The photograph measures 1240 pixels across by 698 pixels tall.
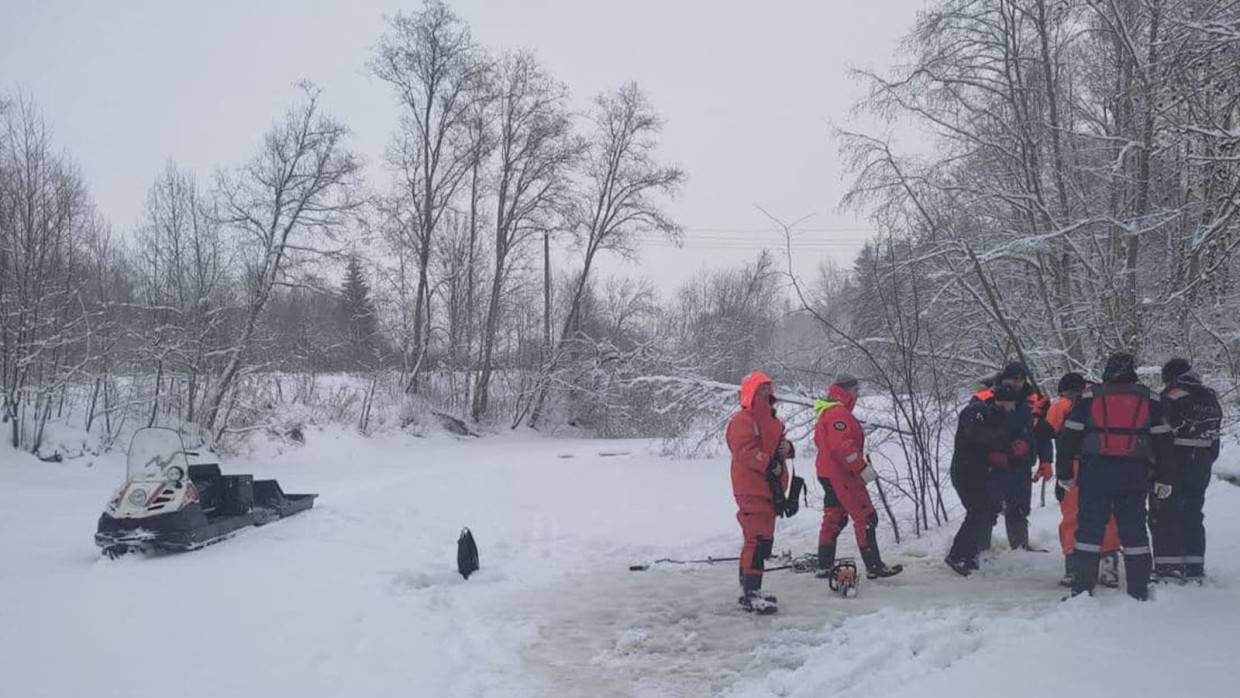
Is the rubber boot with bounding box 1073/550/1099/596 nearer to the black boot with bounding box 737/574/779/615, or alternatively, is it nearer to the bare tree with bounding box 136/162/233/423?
the black boot with bounding box 737/574/779/615

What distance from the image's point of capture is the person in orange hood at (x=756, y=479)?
643 centimetres

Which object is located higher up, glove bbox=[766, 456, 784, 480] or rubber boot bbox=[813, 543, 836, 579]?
glove bbox=[766, 456, 784, 480]

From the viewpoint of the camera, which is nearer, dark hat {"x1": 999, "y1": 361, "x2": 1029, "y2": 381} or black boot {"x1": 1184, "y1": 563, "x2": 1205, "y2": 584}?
black boot {"x1": 1184, "y1": 563, "x2": 1205, "y2": 584}

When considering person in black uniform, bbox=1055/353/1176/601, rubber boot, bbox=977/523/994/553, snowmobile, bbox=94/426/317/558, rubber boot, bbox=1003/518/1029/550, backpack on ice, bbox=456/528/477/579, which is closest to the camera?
person in black uniform, bbox=1055/353/1176/601

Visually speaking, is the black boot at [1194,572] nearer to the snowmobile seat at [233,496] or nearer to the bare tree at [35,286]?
the snowmobile seat at [233,496]

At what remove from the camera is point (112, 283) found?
21.6 metres

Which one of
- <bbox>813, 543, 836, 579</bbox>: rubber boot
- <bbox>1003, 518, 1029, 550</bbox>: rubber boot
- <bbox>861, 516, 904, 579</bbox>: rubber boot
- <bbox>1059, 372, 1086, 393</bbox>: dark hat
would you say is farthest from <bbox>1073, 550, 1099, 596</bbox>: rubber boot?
<bbox>1059, 372, 1086, 393</bbox>: dark hat

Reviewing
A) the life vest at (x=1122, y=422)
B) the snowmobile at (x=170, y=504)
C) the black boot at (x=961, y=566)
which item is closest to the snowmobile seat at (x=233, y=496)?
the snowmobile at (x=170, y=504)

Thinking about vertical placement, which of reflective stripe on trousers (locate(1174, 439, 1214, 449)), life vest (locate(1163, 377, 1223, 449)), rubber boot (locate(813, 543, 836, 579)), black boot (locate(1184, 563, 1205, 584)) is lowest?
rubber boot (locate(813, 543, 836, 579))

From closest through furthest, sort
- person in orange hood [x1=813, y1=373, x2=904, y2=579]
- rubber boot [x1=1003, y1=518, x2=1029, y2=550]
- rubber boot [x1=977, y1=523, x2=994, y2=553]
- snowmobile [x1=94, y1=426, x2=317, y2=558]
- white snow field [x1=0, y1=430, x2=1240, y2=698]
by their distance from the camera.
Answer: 1. white snow field [x1=0, y1=430, x2=1240, y2=698]
2. person in orange hood [x1=813, y1=373, x2=904, y2=579]
3. rubber boot [x1=977, y1=523, x2=994, y2=553]
4. rubber boot [x1=1003, y1=518, x2=1029, y2=550]
5. snowmobile [x1=94, y1=426, x2=317, y2=558]

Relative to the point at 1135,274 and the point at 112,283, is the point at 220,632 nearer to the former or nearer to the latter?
the point at 1135,274

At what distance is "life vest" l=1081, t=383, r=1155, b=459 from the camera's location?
19.1 ft

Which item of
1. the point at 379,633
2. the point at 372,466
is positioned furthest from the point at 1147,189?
the point at 372,466

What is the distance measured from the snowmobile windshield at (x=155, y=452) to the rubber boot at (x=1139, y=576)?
8.99 m
